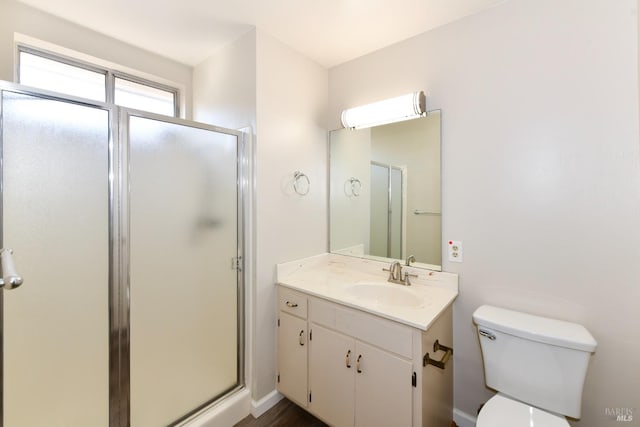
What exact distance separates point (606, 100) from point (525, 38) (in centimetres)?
51

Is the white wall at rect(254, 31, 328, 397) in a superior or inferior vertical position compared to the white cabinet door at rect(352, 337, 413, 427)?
superior

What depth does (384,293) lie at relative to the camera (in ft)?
6.07

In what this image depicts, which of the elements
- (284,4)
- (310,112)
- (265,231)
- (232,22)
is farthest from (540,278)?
(232,22)

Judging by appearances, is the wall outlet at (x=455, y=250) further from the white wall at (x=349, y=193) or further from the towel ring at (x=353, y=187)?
the towel ring at (x=353, y=187)

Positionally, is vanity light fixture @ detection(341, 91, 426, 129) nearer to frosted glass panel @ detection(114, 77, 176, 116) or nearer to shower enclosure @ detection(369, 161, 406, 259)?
shower enclosure @ detection(369, 161, 406, 259)

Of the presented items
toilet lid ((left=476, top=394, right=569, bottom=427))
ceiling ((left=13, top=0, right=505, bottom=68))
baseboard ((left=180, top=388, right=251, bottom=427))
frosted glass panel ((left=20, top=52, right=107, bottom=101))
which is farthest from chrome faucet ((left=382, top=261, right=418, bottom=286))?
frosted glass panel ((left=20, top=52, right=107, bottom=101))

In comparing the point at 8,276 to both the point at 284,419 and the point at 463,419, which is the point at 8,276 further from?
the point at 463,419

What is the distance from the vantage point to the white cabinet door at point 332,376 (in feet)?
4.99

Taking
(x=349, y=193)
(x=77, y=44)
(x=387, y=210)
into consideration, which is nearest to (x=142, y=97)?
(x=77, y=44)

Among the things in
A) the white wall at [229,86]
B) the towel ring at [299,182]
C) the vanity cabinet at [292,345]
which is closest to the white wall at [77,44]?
the white wall at [229,86]

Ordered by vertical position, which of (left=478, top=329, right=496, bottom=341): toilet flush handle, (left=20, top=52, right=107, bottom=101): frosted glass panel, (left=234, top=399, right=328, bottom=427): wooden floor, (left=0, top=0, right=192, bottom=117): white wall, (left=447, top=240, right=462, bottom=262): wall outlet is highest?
(left=0, top=0, right=192, bottom=117): white wall

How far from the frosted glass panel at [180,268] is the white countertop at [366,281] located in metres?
0.47

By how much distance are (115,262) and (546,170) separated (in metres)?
2.20

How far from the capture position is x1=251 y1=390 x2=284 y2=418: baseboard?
71.3 inches
